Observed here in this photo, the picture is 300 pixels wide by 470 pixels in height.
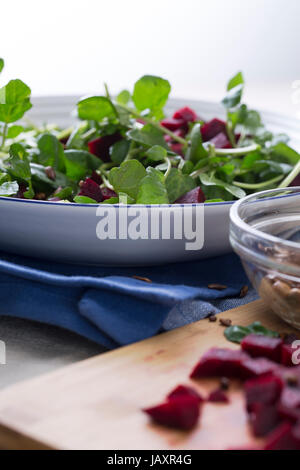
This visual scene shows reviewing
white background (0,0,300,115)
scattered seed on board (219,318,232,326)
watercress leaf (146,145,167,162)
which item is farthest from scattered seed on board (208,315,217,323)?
white background (0,0,300,115)

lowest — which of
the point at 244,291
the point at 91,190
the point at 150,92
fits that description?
the point at 244,291

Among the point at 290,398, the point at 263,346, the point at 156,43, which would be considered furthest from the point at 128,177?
the point at 156,43

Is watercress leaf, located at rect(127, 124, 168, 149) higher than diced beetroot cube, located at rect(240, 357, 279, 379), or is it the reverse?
watercress leaf, located at rect(127, 124, 168, 149)

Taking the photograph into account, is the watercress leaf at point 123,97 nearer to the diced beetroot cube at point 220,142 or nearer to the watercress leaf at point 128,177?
the diced beetroot cube at point 220,142

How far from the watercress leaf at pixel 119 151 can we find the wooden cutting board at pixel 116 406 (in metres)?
0.46

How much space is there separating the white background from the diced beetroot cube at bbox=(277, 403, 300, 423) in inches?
71.2

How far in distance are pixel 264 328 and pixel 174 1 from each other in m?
2.28

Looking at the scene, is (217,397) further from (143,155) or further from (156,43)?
(156,43)

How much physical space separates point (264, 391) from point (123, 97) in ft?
2.75

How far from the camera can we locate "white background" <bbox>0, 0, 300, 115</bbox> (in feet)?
8.29

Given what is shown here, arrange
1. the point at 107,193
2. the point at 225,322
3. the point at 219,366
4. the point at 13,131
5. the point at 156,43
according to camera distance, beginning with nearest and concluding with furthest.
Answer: the point at 219,366
the point at 225,322
the point at 107,193
the point at 13,131
the point at 156,43

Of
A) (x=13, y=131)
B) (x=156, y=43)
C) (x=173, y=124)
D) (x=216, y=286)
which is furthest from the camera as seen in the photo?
(x=156, y=43)

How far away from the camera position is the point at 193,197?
37.6 inches

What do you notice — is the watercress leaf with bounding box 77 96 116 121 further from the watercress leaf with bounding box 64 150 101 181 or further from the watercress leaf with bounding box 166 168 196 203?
the watercress leaf with bounding box 166 168 196 203
